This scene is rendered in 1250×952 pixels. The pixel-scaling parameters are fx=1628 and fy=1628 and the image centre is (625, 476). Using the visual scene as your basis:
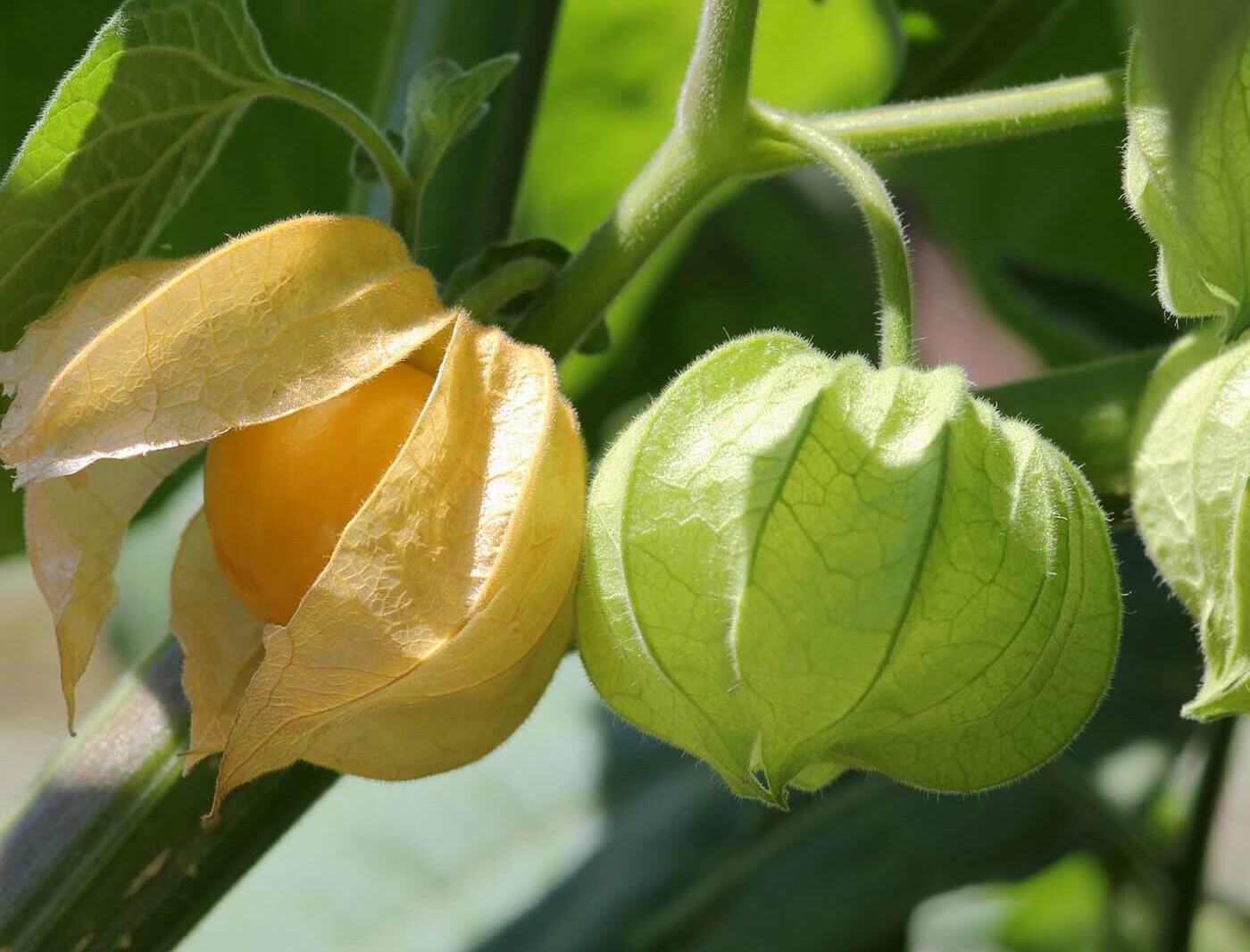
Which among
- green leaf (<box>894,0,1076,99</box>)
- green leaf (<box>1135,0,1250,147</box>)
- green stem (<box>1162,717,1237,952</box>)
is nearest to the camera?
green leaf (<box>1135,0,1250,147</box>)

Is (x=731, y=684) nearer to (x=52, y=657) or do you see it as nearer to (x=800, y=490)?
(x=800, y=490)

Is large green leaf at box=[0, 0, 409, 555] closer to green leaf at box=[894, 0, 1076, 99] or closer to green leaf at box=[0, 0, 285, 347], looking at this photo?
green leaf at box=[894, 0, 1076, 99]

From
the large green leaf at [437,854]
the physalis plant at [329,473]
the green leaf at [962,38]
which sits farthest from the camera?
the large green leaf at [437,854]

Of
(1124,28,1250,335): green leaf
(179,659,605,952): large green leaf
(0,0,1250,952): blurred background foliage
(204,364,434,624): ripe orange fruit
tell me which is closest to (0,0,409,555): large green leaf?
(0,0,1250,952): blurred background foliage

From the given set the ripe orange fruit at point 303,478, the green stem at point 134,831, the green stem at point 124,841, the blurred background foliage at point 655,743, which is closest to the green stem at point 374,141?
the green stem at point 134,831

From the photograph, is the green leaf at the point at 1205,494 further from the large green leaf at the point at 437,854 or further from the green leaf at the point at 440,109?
the large green leaf at the point at 437,854

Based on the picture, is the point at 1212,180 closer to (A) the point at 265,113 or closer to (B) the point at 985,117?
(B) the point at 985,117

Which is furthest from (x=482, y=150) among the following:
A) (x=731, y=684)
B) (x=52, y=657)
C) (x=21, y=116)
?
(x=52, y=657)
